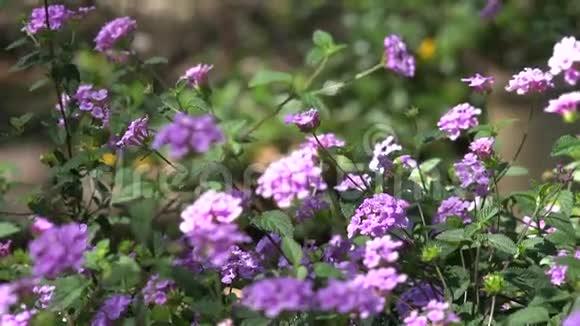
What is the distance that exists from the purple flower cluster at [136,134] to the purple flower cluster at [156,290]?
28 cm

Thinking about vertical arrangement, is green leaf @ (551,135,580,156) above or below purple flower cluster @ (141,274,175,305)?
above

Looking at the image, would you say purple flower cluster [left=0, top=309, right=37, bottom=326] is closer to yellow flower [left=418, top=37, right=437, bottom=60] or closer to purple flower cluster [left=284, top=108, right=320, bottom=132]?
purple flower cluster [left=284, top=108, right=320, bottom=132]

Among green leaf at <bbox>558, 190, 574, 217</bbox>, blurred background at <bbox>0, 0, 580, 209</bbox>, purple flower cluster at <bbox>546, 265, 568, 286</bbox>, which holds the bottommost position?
blurred background at <bbox>0, 0, 580, 209</bbox>

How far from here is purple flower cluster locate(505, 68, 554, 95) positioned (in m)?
1.57

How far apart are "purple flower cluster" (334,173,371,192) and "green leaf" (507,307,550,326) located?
1.28ft

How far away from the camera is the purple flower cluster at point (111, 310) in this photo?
4.80ft

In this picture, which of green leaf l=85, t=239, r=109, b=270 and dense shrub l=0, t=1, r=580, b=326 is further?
green leaf l=85, t=239, r=109, b=270

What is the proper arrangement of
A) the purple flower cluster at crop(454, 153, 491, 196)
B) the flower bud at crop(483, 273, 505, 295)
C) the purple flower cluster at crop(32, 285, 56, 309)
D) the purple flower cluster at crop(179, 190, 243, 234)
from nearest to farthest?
1. the purple flower cluster at crop(179, 190, 243, 234)
2. the flower bud at crop(483, 273, 505, 295)
3. the purple flower cluster at crop(32, 285, 56, 309)
4. the purple flower cluster at crop(454, 153, 491, 196)

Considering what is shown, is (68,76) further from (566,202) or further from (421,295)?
(566,202)

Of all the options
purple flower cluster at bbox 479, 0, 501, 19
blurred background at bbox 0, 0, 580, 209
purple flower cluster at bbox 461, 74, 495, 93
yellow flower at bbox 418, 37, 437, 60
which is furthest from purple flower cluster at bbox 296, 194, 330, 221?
yellow flower at bbox 418, 37, 437, 60

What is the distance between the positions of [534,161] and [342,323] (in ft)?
7.71

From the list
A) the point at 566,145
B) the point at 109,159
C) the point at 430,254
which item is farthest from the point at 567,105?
the point at 109,159

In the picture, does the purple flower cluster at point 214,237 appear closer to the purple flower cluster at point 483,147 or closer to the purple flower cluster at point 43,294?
the purple flower cluster at point 43,294

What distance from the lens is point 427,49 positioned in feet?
13.6
